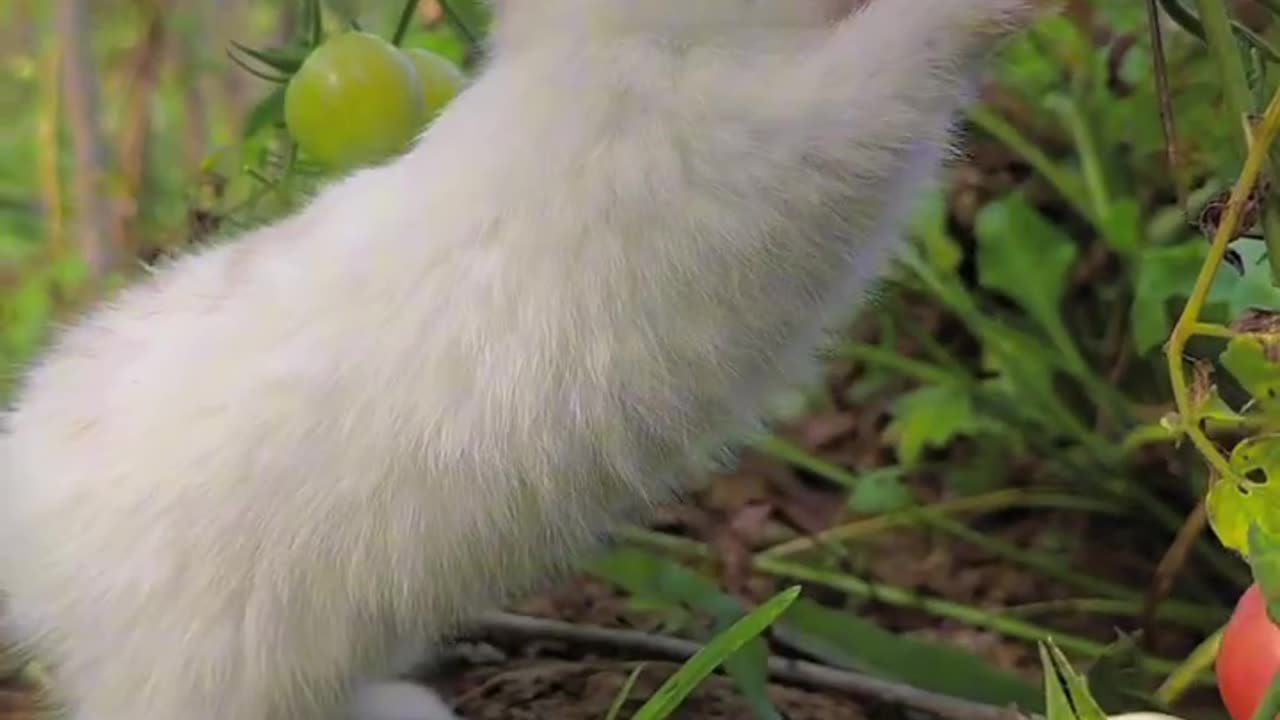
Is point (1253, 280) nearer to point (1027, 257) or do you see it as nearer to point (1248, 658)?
point (1248, 658)

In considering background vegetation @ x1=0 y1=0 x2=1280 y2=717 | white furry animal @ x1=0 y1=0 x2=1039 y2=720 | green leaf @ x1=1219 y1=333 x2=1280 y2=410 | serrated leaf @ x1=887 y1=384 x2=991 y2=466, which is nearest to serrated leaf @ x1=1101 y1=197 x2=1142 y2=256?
background vegetation @ x1=0 y1=0 x2=1280 y2=717

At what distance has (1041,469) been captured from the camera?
0.99 m

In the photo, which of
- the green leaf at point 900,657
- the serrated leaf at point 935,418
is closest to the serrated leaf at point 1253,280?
the green leaf at point 900,657

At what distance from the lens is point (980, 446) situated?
1.01 metres

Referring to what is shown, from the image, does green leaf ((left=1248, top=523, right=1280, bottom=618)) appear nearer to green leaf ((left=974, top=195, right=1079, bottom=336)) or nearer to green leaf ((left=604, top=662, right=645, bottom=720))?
green leaf ((left=604, top=662, right=645, bottom=720))

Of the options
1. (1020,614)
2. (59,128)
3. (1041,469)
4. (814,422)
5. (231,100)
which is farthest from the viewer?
(231,100)

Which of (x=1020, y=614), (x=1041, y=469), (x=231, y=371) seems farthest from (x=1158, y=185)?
(x=231, y=371)

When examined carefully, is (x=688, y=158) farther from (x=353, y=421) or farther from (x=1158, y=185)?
(x=1158, y=185)

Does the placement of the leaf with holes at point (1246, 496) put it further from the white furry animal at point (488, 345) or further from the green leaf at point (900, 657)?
the green leaf at point (900, 657)

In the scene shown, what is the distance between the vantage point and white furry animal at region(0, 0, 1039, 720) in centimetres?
51

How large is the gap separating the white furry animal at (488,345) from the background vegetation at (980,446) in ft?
0.36

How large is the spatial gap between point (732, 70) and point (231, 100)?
1043 mm

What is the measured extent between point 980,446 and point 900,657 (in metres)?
0.31

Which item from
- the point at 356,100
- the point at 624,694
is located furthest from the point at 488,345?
the point at 624,694
